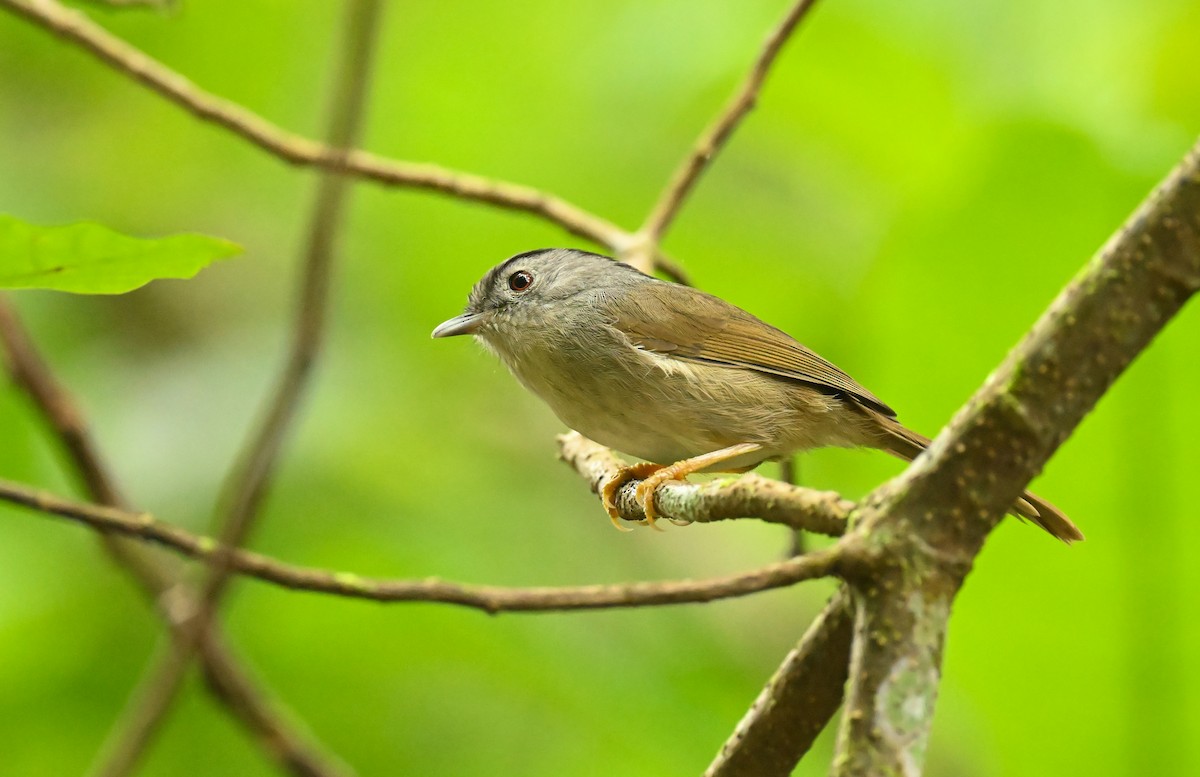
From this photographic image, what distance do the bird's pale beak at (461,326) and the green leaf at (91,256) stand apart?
203 cm

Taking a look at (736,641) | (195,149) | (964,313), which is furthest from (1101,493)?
(195,149)

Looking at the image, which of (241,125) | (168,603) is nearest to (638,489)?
(168,603)

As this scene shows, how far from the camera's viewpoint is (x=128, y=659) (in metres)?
3.91

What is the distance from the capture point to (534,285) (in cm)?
387

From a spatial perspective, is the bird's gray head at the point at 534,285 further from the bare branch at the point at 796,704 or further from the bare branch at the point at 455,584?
the bare branch at the point at 796,704

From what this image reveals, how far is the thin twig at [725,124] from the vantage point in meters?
3.47

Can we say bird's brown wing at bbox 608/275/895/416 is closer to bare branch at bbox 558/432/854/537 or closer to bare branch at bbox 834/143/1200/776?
bare branch at bbox 558/432/854/537

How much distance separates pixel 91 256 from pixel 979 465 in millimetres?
1263

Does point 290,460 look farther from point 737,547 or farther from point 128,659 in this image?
point 737,547

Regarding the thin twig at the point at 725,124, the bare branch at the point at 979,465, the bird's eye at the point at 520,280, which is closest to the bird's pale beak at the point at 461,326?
the bird's eye at the point at 520,280

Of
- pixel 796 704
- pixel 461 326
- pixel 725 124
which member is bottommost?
pixel 461 326

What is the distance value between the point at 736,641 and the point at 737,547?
0.60m

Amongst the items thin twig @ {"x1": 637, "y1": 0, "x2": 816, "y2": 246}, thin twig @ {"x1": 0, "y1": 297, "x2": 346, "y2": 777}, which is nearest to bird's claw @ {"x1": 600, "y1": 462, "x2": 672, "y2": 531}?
thin twig @ {"x1": 637, "y1": 0, "x2": 816, "y2": 246}

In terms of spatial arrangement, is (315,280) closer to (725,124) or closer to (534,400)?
(725,124)
